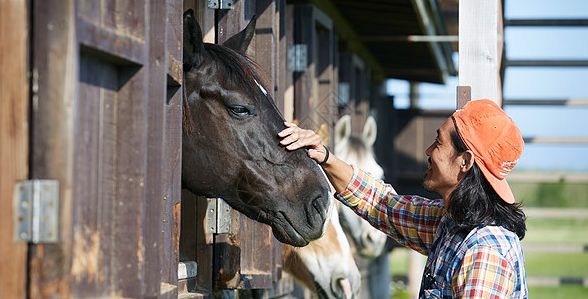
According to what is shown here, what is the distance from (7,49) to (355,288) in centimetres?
290

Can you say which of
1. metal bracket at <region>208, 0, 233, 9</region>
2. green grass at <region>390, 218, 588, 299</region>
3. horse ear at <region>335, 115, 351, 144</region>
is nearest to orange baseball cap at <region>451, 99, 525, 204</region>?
metal bracket at <region>208, 0, 233, 9</region>

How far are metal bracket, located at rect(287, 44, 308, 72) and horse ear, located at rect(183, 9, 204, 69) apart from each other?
217cm

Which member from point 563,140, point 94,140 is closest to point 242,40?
point 94,140

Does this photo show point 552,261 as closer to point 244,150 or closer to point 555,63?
point 555,63

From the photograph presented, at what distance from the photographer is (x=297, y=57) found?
496cm

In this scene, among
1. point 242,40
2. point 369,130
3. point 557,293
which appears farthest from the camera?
point 557,293

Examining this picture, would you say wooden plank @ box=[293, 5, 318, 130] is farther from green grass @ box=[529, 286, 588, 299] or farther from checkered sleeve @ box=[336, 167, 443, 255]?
green grass @ box=[529, 286, 588, 299]

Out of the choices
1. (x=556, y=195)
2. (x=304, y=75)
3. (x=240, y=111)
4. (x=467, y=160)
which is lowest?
(x=556, y=195)

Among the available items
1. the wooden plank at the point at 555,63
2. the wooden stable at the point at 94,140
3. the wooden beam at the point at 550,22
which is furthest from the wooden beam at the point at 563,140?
the wooden stable at the point at 94,140

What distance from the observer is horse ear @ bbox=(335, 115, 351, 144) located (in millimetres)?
5532

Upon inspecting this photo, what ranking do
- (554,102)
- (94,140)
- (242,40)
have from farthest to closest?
(554,102) → (242,40) → (94,140)

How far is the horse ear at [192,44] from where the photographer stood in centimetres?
271

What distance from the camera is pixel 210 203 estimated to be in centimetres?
329

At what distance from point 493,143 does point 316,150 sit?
75cm
